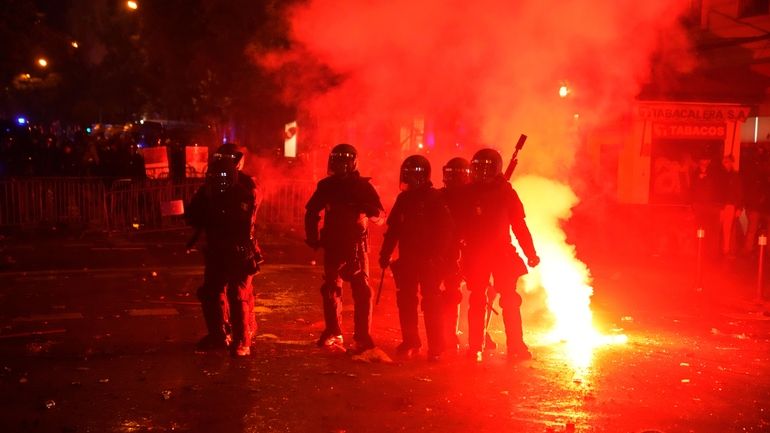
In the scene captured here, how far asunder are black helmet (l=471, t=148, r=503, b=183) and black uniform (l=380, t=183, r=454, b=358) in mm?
451

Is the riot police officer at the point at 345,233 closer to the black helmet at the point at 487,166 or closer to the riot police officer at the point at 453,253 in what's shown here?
the riot police officer at the point at 453,253

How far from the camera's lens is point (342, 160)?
729cm

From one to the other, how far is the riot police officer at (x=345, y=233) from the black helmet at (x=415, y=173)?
32 centimetres

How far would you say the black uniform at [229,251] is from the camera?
23.0 feet

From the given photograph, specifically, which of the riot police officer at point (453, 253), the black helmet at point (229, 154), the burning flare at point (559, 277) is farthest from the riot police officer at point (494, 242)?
the black helmet at point (229, 154)

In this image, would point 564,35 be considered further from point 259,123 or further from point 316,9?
point 259,123

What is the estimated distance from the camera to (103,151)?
2053cm

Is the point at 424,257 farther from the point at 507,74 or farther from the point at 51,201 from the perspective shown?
the point at 51,201

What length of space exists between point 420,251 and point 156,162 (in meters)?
12.2

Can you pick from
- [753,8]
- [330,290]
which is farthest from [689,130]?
[330,290]

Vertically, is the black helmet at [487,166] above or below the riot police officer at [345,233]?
above

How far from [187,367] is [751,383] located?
4.71m

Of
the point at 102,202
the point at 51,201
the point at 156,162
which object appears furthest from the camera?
the point at 156,162

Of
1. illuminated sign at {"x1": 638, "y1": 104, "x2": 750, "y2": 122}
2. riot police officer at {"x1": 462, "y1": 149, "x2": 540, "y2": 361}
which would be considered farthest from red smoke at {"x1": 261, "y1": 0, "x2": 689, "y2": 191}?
riot police officer at {"x1": 462, "y1": 149, "x2": 540, "y2": 361}
